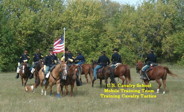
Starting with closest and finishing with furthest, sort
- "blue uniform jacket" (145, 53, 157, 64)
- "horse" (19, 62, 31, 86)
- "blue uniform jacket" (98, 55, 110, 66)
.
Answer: "blue uniform jacket" (145, 53, 157, 64)
"blue uniform jacket" (98, 55, 110, 66)
"horse" (19, 62, 31, 86)

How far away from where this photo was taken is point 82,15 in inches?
2085

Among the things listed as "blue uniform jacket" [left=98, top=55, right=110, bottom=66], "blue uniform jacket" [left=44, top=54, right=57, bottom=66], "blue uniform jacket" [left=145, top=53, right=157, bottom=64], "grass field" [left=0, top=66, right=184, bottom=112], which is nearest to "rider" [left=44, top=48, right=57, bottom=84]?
"blue uniform jacket" [left=44, top=54, right=57, bottom=66]

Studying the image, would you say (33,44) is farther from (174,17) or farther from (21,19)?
(174,17)

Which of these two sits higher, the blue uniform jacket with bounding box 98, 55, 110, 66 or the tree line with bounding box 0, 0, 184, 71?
the tree line with bounding box 0, 0, 184, 71

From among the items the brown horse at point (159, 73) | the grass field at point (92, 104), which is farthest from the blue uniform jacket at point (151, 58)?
the grass field at point (92, 104)

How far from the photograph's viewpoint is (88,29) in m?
51.1

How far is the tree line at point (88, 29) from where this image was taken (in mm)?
47375

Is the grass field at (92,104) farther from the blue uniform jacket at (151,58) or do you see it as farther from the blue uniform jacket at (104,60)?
the blue uniform jacket at (104,60)

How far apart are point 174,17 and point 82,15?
806 inches

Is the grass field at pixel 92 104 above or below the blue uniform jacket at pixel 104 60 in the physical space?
below

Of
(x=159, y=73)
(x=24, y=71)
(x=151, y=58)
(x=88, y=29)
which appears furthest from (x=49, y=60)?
(x=88, y=29)

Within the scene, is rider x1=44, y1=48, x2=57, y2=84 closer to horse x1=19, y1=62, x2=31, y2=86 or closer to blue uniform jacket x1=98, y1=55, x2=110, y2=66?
blue uniform jacket x1=98, y1=55, x2=110, y2=66

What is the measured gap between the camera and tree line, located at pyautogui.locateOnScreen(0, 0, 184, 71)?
4738cm

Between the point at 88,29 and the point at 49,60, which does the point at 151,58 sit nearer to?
the point at 49,60
